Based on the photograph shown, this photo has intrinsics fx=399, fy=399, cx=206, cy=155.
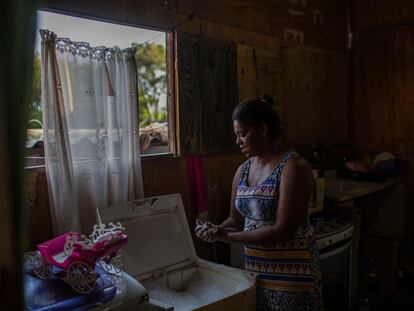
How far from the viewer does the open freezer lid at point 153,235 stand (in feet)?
5.62

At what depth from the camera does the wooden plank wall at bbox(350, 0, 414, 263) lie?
334 centimetres

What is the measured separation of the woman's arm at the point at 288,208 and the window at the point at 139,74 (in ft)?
2.53

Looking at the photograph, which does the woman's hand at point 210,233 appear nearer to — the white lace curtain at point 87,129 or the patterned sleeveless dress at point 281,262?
the patterned sleeveless dress at point 281,262

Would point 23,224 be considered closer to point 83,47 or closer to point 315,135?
point 83,47

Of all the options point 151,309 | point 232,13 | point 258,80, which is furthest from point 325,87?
point 151,309

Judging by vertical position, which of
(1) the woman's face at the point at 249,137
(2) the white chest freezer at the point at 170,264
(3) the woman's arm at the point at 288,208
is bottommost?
(2) the white chest freezer at the point at 170,264

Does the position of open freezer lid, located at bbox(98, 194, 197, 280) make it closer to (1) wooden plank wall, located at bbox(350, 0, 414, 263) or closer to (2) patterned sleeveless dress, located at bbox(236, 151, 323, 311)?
(2) patterned sleeveless dress, located at bbox(236, 151, 323, 311)

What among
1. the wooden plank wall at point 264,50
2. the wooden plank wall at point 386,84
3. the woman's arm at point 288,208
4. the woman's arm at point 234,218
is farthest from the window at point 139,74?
the wooden plank wall at point 386,84

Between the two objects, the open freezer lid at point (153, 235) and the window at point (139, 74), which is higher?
the window at point (139, 74)

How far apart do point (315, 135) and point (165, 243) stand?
1864mm

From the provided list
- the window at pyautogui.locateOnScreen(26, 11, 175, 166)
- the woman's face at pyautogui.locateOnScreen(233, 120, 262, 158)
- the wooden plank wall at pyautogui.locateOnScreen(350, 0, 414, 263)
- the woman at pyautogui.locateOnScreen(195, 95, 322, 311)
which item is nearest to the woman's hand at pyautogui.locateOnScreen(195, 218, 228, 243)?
the woman at pyautogui.locateOnScreen(195, 95, 322, 311)

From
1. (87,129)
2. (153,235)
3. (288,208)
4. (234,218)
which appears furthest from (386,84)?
(87,129)

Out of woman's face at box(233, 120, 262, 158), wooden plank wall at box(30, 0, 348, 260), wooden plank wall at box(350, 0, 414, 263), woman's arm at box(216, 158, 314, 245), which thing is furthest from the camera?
wooden plank wall at box(350, 0, 414, 263)

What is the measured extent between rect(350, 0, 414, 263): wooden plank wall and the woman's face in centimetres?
222
